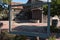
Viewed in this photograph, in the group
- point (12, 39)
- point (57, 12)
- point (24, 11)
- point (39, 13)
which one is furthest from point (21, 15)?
point (12, 39)

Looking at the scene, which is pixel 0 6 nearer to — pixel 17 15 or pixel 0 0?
pixel 0 0

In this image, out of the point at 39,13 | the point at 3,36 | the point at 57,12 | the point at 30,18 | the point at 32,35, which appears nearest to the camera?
the point at 3,36

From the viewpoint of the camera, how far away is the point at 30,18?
26.8m

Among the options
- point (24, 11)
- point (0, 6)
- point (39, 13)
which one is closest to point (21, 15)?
point (24, 11)

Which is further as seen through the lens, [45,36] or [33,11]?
[33,11]

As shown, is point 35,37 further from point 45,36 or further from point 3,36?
point 3,36

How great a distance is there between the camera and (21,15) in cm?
2770

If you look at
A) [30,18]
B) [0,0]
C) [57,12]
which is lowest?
[30,18]

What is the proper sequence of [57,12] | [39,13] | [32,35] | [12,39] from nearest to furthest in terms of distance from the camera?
[12,39] → [32,35] → [57,12] → [39,13]

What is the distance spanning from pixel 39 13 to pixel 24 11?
3.76 meters

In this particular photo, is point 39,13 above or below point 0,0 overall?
below

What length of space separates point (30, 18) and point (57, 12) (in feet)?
37.3

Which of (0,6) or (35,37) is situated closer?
(35,37)

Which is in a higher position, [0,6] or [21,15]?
[0,6]
